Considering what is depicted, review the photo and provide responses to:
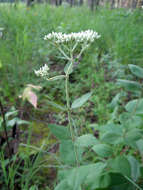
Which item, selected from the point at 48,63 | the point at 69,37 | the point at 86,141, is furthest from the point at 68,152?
the point at 48,63

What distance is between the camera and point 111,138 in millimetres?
616

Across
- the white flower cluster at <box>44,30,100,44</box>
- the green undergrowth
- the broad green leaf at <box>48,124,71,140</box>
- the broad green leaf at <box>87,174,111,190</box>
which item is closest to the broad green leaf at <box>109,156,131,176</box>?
the broad green leaf at <box>87,174,111,190</box>

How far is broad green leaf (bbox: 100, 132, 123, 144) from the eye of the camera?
602 millimetres

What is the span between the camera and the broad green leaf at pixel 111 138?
60 cm

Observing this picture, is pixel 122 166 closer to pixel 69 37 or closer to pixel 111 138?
pixel 111 138

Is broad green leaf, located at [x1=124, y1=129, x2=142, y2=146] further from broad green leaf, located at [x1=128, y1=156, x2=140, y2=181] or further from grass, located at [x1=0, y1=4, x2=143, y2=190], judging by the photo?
grass, located at [x1=0, y1=4, x2=143, y2=190]

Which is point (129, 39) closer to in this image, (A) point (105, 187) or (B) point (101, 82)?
(B) point (101, 82)

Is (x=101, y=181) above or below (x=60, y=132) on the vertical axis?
below

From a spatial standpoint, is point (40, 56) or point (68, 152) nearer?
point (68, 152)

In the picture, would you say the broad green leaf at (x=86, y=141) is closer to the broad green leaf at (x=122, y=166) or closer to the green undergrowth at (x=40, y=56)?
the broad green leaf at (x=122, y=166)

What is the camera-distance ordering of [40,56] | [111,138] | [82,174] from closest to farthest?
[82,174], [111,138], [40,56]

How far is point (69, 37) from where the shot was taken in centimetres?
68

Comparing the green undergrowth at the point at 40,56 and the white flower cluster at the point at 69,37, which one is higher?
the white flower cluster at the point at 69,37

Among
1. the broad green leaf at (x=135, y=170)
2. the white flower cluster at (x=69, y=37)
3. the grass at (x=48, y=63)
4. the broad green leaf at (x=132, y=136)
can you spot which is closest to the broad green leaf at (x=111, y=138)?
the broad green leaf at (x=132, y=136)
